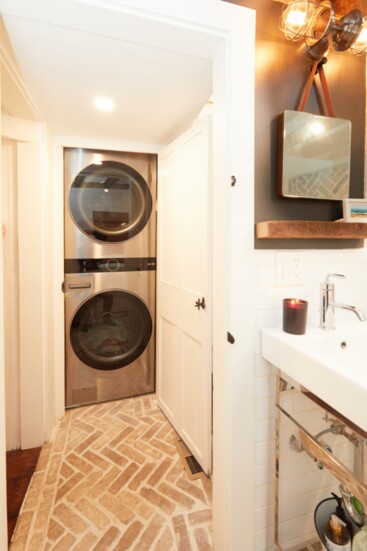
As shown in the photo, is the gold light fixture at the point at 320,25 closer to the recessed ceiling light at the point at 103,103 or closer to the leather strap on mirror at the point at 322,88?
the leather strap on mirror at the point at 322,88

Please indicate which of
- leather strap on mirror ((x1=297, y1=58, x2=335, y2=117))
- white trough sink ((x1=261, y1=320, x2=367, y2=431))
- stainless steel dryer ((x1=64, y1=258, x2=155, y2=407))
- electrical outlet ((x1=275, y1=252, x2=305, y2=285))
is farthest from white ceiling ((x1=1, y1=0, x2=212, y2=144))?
white trough sink ((x1=261, y1=320, x2=367, y2=431))

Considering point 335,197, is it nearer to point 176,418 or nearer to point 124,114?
point 124,114

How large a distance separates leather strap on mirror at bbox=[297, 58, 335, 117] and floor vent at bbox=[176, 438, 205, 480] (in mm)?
2037

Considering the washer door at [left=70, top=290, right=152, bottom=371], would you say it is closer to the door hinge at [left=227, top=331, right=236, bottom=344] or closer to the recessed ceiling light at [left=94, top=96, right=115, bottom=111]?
the recessed ceiling light at [left=94, top=96, right=115, bottom=111]

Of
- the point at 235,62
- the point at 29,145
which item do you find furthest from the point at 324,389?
the point at 29,145

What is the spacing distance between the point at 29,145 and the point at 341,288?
2.01 meters

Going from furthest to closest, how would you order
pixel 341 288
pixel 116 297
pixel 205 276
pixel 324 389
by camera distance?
pixel 116 297 < pixel 205 276 < pixel 341 288 < pixel 324 389

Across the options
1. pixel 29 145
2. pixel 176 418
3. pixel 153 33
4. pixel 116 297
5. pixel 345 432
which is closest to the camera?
pixel 153 33

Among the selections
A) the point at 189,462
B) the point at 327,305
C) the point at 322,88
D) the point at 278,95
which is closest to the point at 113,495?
the point at 189,462

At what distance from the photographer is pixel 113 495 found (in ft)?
5.29

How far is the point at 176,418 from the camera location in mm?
2098

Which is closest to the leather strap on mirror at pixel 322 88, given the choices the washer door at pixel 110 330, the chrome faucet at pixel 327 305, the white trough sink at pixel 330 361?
the chrome faucet at pixel 327 305

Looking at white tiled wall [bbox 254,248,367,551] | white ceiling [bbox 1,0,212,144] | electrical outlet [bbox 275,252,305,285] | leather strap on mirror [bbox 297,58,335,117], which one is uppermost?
white ceiling [bbox 1,0,212,144]

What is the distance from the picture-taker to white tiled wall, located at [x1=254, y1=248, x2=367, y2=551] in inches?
47.6
